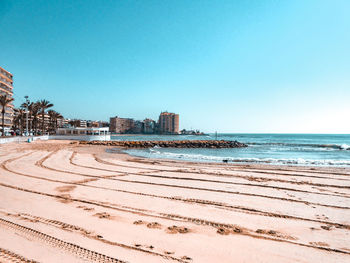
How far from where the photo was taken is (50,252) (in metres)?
3.78

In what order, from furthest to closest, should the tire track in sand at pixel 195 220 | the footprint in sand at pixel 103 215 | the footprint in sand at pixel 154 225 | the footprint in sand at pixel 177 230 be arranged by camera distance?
1. the footprint in sand at pixel 103 215
2. the footprint in sand at pixel 154 225
3. the footprint in sand at pixel 177 230
4. the tire track in sand at pixel 195 220

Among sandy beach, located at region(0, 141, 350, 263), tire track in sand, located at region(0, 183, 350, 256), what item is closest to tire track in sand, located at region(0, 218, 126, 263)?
sandy beach, located at region(0, 141, 350, 263)

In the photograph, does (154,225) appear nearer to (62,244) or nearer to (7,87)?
(62,244)

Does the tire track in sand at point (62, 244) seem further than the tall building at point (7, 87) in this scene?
No

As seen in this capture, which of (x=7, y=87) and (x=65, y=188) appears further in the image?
(x=7, y=87)

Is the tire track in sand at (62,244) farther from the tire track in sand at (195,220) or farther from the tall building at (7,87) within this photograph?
the tall building at (7,87)

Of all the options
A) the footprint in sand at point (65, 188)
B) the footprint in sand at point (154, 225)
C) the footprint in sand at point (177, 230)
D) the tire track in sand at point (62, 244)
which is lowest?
the footprint in sand at point (65, 188)

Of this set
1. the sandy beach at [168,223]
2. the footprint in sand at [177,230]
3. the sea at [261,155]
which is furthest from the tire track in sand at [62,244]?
the sea at [261,155]

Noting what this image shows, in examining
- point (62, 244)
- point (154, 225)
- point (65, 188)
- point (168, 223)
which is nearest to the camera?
point (62, 244)

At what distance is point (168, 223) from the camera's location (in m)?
5.28

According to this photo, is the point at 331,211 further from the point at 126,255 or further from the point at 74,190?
the point at 74,190

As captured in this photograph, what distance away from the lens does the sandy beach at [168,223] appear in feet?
12.9

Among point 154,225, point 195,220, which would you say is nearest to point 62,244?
point 154,225

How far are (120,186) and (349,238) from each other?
24.9 ft
